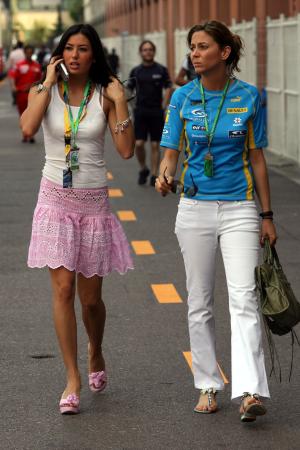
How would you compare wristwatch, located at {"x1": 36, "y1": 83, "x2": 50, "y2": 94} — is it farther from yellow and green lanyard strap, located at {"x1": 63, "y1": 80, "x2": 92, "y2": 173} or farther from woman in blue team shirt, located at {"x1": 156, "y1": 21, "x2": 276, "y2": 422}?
woman in blue team shirt, located at {"x1": 156, "y1": 21, "x2": 276, "y2": 422}

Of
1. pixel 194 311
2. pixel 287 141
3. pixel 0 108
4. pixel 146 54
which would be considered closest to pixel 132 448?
pixel 194 311

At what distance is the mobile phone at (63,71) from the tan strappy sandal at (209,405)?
62.0 inches

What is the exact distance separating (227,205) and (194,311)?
0.54 meters

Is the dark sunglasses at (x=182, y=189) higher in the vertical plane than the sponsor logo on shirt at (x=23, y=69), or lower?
higher

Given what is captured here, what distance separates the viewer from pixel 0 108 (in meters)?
42.2

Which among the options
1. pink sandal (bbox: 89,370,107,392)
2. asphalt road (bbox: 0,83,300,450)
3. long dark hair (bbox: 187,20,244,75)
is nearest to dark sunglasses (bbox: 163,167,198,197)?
long dark hair (bbox: 187,20,244,75)

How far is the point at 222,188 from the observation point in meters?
5.97

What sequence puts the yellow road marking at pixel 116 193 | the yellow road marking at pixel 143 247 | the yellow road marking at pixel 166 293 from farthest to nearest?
1. the yellow road marking at pixel 116 193
2. the yellow road marking at pixel 143 247
3. the yellow road marking at pixel 166 293

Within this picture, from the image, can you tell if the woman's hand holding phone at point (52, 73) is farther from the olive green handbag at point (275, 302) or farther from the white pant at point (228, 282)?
the olive green handbag at point (275, 302)

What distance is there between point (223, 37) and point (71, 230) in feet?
3.75

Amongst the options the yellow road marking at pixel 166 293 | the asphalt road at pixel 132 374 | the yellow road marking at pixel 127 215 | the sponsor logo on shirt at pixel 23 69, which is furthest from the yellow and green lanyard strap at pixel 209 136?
the sponsor logo on shirt at pixel 23 69

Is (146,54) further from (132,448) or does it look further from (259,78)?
(132,448)

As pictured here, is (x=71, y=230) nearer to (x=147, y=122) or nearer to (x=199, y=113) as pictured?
(x=199, y=113)

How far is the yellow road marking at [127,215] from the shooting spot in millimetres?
13844
